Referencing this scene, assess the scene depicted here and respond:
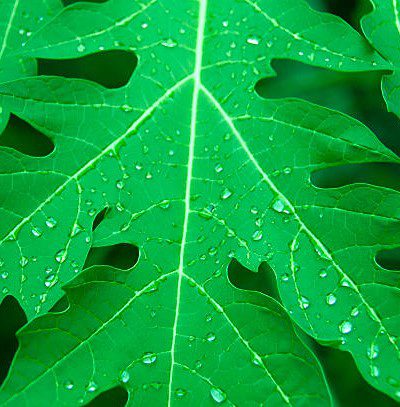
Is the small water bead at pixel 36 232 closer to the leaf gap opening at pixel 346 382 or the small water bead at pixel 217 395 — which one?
the small water bead at pixel 217 395

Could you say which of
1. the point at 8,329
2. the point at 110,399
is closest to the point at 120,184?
the point at 110,399

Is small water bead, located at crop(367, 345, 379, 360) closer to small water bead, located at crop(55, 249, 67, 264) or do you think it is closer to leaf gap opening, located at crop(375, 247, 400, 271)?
small water bead, located at crop(55, 249, 67, 264)

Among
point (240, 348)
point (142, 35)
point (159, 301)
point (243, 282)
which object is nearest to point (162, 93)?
point (142, 35)

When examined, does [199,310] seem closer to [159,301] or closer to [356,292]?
[159,301]

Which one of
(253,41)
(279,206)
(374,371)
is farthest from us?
(253,41)

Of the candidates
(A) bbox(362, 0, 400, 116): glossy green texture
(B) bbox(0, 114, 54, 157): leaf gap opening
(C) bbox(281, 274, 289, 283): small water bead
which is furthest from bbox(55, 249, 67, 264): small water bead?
(B) bbox(0, 114, 54, 157): leaf gap opening

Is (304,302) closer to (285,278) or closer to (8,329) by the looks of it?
(285,278)
